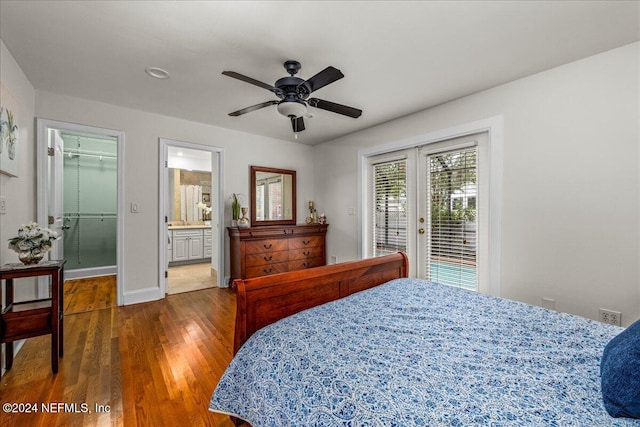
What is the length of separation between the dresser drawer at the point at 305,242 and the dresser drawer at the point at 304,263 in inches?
9.3

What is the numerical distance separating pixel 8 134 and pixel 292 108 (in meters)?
2.16

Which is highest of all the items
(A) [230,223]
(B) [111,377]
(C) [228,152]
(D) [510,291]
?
(C) [228,152]

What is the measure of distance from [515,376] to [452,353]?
214mm

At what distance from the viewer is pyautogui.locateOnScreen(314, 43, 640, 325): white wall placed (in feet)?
6.87

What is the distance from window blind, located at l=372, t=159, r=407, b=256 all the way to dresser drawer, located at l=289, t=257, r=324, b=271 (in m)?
1.05

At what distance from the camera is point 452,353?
1.13m

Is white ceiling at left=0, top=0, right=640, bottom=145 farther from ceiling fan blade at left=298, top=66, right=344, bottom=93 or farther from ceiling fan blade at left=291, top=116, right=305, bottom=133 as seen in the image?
ceiling fan blade at left=291, top=116, right=305, bottom=133

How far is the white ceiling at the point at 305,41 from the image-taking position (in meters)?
1.74

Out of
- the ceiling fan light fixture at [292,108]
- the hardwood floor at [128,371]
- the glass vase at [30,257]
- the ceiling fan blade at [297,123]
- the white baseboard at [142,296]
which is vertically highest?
the ceiling fan blade at [297,123]

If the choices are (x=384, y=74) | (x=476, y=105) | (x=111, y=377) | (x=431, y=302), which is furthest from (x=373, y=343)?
(x=476, y=105)

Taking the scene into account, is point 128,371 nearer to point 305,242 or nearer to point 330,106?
point 330,106

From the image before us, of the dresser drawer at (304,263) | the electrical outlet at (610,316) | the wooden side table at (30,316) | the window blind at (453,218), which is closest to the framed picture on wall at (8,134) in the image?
the wooden side table at (30,316)

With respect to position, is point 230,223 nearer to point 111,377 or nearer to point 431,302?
point 111,377

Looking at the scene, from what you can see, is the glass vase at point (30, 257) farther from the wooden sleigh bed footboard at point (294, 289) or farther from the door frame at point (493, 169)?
the door frame at point (493, 169)
